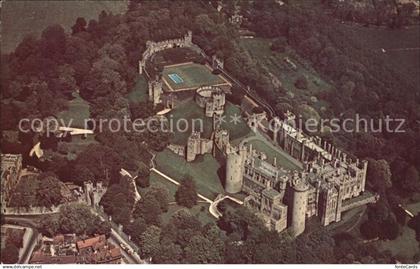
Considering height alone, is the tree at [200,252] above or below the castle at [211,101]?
below

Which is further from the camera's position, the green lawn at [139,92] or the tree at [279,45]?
the tree at [279,45]

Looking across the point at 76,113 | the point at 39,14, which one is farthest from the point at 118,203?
the point at 39,14

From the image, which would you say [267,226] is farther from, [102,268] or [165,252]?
[102,268]

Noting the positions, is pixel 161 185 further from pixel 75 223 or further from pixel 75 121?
pixel 75 121

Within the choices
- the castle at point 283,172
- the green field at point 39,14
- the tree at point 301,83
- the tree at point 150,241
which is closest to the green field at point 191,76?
the castle at point 283,172

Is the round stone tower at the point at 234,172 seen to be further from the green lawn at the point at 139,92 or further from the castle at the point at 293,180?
the green lawn at the point at 139,92

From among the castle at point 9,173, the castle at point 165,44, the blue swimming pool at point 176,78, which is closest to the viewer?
the castle at point 9,173

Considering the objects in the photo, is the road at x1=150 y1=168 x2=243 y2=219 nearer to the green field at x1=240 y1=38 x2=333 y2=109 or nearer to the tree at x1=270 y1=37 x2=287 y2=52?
the green field at x1=240 y1=38 x2=333 y2=109
